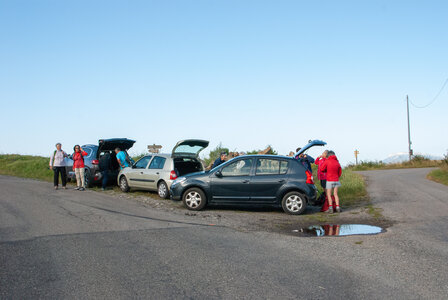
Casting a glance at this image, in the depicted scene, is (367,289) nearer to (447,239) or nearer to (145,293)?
(145,293)

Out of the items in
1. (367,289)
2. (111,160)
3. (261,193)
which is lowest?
(367,289)

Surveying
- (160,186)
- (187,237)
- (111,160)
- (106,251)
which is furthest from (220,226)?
(111,160)

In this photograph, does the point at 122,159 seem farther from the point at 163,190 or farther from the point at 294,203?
the point at 294,203

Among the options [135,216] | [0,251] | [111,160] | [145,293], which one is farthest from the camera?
[111,160]

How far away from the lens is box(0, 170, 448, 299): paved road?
4859mm

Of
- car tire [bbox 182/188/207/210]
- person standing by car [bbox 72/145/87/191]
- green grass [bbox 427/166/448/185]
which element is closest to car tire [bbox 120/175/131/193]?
person standing by car [bbox 72/145/87/191]

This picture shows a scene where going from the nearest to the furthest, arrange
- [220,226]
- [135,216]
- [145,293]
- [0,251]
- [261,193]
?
[145,293], [0,251], [220,226], [135,216], [261,193]

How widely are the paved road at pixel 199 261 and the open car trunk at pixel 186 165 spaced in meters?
4.83

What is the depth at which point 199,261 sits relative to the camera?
20.0 feet

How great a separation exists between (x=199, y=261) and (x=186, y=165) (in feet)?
30.8

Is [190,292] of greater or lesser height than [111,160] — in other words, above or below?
below

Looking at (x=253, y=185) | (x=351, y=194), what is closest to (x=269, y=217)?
(x=253, y=185)

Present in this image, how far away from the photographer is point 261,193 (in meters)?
12.0

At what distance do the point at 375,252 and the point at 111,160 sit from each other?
12.8 meters
